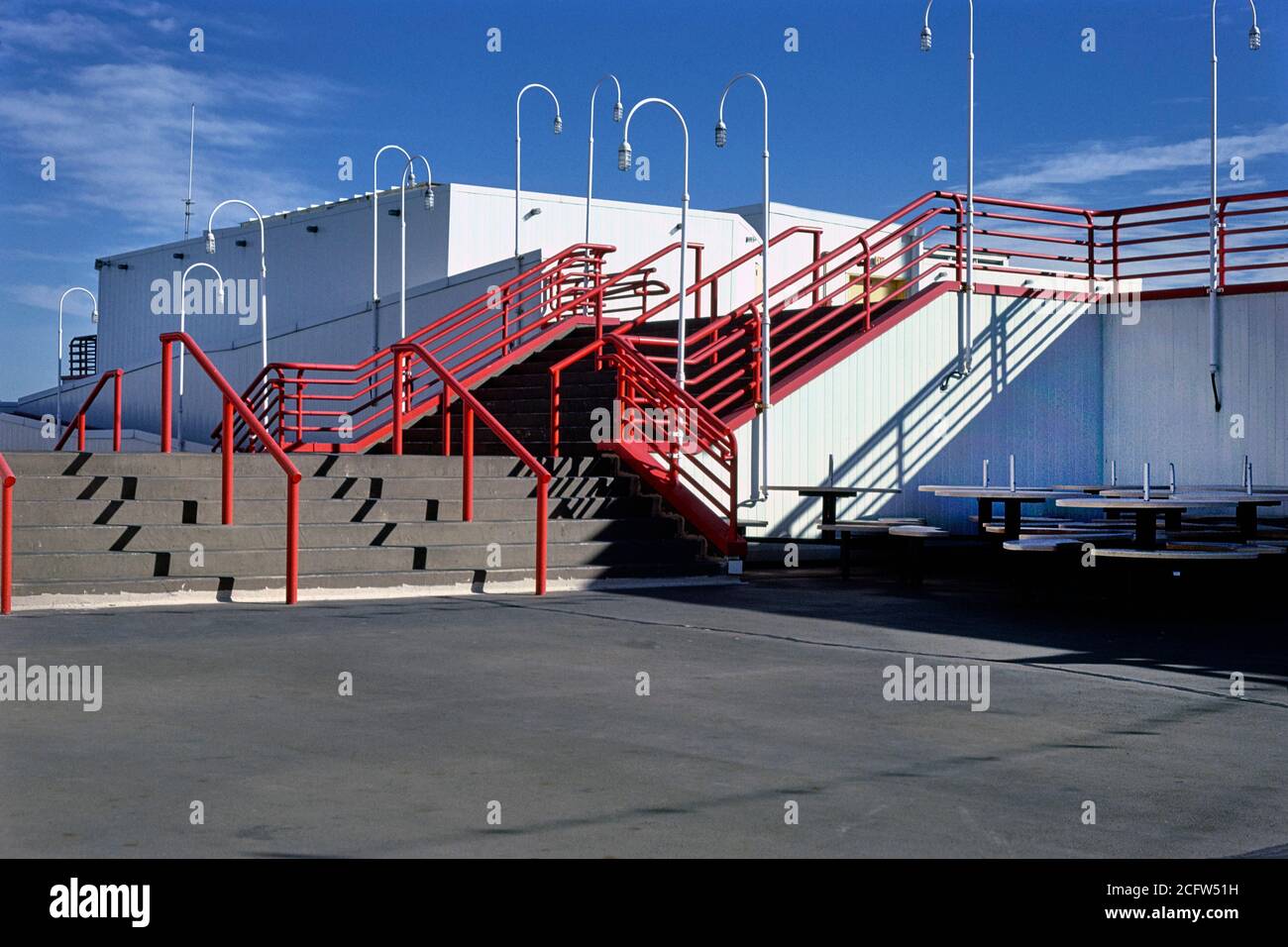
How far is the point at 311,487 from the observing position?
1460cm

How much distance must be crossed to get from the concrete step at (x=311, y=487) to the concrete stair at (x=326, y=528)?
0.04ft

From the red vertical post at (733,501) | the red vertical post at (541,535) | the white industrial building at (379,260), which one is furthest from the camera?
the white industrial building at (379,260)

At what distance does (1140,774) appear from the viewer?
20.3 feet

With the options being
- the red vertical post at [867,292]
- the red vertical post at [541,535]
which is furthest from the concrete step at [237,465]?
the red vertical post at [867,292]

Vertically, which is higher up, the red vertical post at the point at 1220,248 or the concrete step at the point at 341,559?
the red vertical post at the point at 1220,248

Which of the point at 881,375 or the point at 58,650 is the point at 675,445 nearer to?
the point at 881,375

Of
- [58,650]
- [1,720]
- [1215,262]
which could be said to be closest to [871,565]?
[1215,262]

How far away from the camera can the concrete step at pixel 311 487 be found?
13000 millimetres

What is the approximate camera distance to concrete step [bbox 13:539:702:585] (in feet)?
39.0

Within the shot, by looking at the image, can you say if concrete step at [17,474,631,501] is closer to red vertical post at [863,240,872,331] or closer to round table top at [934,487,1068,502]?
round table top at [934,487,1068,502]

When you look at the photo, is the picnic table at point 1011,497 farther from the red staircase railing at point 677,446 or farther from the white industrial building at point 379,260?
the white industrial building at point 379,260

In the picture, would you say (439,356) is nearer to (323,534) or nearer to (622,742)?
(323,534)

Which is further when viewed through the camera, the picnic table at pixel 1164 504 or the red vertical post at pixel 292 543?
the picnic table at pixel 1164 504

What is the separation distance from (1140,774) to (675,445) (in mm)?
10962
